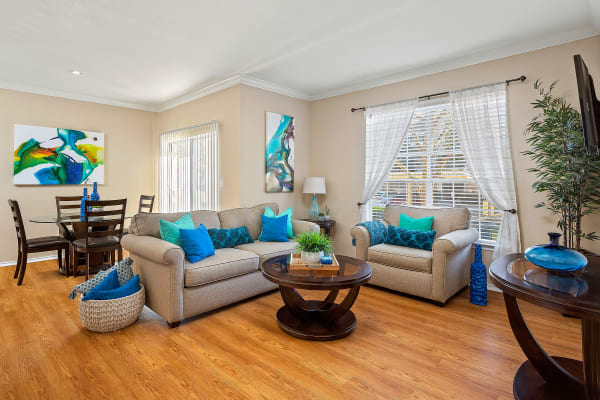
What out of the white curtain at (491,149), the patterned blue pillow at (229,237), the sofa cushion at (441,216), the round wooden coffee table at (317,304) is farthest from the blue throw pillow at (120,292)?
the white curtain at (491,149)

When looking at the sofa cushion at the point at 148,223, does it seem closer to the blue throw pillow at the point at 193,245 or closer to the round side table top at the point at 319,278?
the blue throw pillow at the point at 193,245

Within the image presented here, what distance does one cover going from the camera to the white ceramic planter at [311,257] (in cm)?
264

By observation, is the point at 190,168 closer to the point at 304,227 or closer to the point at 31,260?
the point at 304,227

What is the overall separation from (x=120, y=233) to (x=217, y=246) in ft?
4.81

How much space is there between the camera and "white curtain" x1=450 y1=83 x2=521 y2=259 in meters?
3.46

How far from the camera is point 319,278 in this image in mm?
2436

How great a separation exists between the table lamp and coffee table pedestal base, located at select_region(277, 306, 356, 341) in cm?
224

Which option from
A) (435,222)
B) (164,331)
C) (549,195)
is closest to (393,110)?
(435,222)

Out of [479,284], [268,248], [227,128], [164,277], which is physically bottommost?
[479,284]

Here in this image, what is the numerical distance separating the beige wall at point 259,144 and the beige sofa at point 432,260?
1556mm

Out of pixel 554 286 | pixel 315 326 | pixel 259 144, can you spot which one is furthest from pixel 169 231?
pixel 554 286

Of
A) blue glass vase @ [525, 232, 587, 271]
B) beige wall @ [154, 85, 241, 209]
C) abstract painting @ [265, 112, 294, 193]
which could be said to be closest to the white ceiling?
beige wall @ [154, 85, 241, 209]

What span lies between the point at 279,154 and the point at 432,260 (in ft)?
8.64

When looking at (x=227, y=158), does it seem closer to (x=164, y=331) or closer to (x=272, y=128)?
(x=272, y=128)
